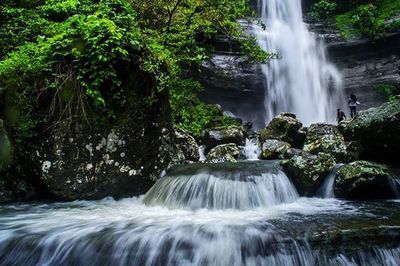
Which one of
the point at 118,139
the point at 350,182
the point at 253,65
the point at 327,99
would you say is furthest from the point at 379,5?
the point at 118,139

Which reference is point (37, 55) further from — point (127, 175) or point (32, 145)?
point (127, 175)

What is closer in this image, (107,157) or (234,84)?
(107,157)

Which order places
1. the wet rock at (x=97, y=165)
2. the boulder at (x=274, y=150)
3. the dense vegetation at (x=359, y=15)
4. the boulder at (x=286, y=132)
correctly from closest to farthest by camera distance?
the wet rock at (x=97, y=165) → the boulder at (x=274, y=150) → the boulder at (x=286, y=132) → the dense vegetation at (x=359, y=15)

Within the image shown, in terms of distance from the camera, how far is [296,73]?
69.8ft

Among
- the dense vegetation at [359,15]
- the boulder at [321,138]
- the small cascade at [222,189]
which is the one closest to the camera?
the small cascade at [222,189]

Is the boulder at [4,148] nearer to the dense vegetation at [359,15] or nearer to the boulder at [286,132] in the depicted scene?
the boulder at [286,132]

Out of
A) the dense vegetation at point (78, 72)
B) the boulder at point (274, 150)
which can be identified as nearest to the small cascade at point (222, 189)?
the dense vegetation at point (78, 72)

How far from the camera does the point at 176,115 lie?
1369 cm

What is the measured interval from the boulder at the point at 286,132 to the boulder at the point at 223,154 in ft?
8.05

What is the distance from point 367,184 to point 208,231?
3627 mm

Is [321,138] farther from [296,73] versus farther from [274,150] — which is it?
[296,73]

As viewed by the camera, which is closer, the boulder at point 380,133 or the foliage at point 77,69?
the foliage at point 77,69

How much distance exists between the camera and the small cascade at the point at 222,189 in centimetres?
→ 626

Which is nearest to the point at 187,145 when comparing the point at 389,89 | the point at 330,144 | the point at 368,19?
the point at 330,144
